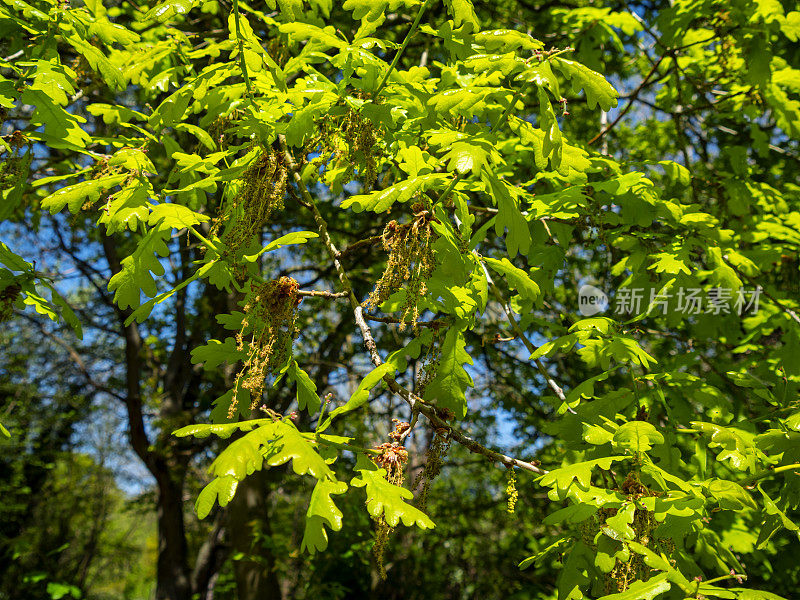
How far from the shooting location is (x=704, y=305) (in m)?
3.55

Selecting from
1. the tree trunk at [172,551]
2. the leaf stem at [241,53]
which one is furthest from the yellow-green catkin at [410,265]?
the tree trunk at [172,551]

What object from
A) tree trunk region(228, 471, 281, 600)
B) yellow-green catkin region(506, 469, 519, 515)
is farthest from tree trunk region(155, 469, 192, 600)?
yellow-green catkin region(506, 469, 519, 515)

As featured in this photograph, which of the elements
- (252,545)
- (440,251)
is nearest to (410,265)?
(440,251)

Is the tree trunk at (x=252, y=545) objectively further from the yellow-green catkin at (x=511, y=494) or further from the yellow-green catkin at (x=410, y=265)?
the yellow-green catkin at (x=410, y=265)

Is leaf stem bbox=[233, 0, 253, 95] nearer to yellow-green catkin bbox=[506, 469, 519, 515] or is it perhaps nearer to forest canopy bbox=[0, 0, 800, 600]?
forest canopy bbox=[0, 0, 800, 600]

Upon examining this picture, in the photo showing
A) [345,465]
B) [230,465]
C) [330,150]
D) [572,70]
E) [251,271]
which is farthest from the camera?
[345,465]

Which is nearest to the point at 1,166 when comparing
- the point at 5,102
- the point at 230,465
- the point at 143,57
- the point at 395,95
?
the point at 5,102

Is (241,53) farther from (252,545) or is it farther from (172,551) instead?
(172,551)

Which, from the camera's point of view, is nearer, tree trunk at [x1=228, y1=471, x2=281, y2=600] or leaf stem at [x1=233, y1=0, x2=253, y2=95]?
leaf stem at [x1=233, y1=0, x2=253, y2=95]

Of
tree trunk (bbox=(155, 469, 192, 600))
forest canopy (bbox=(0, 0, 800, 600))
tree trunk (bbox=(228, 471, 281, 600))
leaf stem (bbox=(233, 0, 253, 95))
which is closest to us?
forest canopy (bbox=(0, 0, 800, 600))

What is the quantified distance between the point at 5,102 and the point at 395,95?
1516mm

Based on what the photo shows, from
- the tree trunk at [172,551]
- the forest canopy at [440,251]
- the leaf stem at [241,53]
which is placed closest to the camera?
the forest canopy at [440,251]

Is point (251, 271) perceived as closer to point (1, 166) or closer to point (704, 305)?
point (1, 166)

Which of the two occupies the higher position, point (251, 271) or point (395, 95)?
Answer: point (395, 95)
